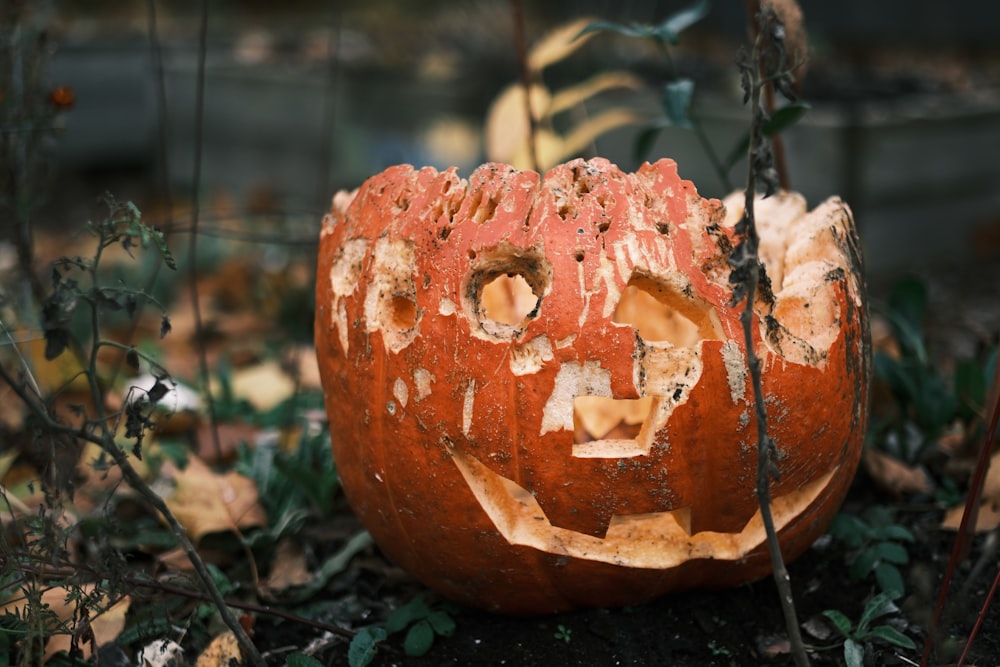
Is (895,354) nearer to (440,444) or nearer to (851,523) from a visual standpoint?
(851,523)

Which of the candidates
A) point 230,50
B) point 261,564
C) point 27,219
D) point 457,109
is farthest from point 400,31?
point 261,564

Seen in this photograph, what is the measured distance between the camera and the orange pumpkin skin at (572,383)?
1.55 meters

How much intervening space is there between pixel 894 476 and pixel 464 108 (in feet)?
12.2

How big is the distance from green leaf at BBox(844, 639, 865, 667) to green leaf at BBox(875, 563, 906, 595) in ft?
0.54

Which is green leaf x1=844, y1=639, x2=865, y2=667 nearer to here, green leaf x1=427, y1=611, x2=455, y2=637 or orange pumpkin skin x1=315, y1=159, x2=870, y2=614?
orange pumpkin skin x1=315, y1=159, x2=870, y2=614

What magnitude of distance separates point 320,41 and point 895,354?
5437 millimetres

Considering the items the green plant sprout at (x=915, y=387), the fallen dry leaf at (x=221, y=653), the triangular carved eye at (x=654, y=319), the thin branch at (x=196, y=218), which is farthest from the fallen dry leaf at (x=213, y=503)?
the green plant sprout at (x=915, y=387)

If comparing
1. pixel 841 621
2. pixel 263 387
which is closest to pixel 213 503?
pixel 263 387

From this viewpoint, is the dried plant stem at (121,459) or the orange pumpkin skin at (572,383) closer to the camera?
the dried plant stem at (121,459)

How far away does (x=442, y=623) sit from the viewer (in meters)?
1.79

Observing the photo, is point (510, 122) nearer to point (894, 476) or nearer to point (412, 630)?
point (894, 476)

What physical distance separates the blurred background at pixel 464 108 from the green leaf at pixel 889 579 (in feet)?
5.95

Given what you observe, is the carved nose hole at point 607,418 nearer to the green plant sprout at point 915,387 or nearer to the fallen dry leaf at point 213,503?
the green plant sprout at point 915,387

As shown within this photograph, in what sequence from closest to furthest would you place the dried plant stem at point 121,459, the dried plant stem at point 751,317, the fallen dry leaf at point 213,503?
the dried plant stem at point 751,317 < the dried plant stem at point 121,459 < the fallen dry leaf at point 213,503
